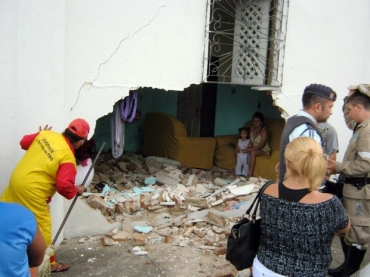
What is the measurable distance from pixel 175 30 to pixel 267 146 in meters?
4.03

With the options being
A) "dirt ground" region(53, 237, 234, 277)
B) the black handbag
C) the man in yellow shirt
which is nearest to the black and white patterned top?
the black handbag

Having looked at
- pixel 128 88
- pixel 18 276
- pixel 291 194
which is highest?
pixel 128 88

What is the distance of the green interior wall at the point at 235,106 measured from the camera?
9946mm

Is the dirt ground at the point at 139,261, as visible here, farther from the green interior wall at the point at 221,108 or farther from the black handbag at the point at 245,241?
the green interior wall at the point at 221,108

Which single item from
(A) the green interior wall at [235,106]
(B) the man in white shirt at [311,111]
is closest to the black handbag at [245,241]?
(B) the man in white shirt at [311,111]

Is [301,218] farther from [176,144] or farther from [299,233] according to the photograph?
[176,144]

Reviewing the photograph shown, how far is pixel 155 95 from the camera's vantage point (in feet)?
33.7

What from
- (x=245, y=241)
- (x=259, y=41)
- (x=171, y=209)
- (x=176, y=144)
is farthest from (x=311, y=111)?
(x=176, y=144)

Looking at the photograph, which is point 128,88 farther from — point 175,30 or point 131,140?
point 131,140

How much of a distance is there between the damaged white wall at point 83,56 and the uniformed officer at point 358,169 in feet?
7.90

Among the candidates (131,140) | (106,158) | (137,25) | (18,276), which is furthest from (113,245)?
(131,140)

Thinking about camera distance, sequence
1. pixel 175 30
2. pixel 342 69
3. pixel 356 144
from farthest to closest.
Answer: pixel 342 69 < pixel 175 30 < pixel 356 144

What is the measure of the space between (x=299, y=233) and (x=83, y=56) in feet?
11.2

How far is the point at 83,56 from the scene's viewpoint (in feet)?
16.0
